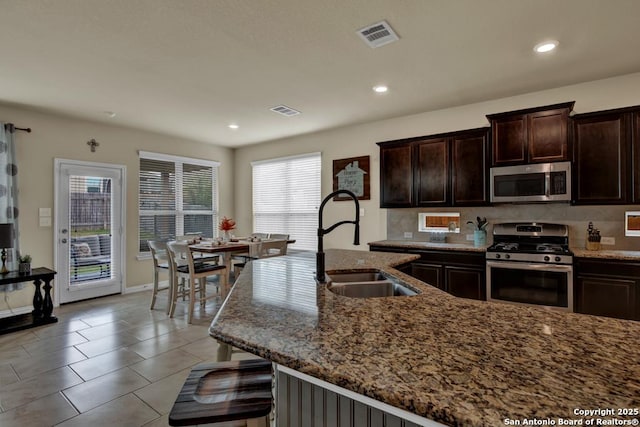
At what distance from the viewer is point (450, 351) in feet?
2.77

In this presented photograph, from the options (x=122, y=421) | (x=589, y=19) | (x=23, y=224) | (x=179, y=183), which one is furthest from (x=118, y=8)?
(x=179, y=183)

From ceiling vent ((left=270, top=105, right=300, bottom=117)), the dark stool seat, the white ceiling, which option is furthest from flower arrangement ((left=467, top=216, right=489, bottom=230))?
the dark stool seat

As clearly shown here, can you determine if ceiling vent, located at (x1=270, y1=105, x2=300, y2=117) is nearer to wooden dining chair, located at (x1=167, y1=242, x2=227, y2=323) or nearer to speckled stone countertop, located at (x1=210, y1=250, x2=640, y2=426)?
wooden dining chair, located at (x1=167, y1=242, x2=227, y2=323)

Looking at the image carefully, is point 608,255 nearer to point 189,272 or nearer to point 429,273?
point 429,273

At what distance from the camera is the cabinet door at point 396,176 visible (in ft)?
14.0

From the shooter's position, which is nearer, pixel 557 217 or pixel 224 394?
pixel 224 394

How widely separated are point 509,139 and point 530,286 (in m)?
1.57

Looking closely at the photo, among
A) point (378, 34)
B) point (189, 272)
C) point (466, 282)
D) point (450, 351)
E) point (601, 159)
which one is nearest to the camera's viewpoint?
point (450, 351)

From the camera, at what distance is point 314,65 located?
3.03 m

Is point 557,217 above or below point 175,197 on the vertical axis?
below

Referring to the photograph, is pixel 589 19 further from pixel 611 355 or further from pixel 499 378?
pixel 499 378

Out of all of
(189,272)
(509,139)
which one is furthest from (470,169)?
(189,272)

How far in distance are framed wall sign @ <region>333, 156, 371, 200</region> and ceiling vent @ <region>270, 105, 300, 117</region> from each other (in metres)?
1.16

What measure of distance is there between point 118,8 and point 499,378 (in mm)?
2879
